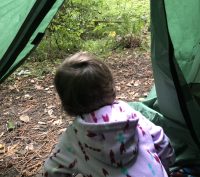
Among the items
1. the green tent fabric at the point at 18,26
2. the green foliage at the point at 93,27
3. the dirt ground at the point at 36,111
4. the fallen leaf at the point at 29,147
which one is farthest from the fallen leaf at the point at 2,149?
the green foliage at the point at 93,27

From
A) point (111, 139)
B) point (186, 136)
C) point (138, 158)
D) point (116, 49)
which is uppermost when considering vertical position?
point (111, 139)

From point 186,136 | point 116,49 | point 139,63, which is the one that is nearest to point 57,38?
point 116,49

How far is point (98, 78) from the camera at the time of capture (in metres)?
1.48

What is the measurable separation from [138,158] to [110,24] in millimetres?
3410

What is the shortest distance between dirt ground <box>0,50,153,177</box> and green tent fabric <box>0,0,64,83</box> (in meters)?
0.53

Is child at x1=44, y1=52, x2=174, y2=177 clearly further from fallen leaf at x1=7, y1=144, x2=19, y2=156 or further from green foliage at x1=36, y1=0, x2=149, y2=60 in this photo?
green foliage at x1=36, y1=0, x2=149, y2=60

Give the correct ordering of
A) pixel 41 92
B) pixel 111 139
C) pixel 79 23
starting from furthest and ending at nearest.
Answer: pixel 79 23
pixel 41 92
pixel 111 139

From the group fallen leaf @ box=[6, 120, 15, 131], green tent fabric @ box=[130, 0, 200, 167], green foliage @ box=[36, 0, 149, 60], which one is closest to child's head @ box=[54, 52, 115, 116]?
green tent fabric @ box=[130, 0, 200, 167]

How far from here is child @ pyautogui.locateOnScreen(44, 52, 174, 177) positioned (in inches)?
56.8

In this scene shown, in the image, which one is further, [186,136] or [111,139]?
[186,136]

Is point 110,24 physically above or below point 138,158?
below

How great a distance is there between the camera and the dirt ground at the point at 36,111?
8.14 ft

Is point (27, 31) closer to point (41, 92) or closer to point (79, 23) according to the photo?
Result: point (41, 92)

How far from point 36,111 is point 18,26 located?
105cm
